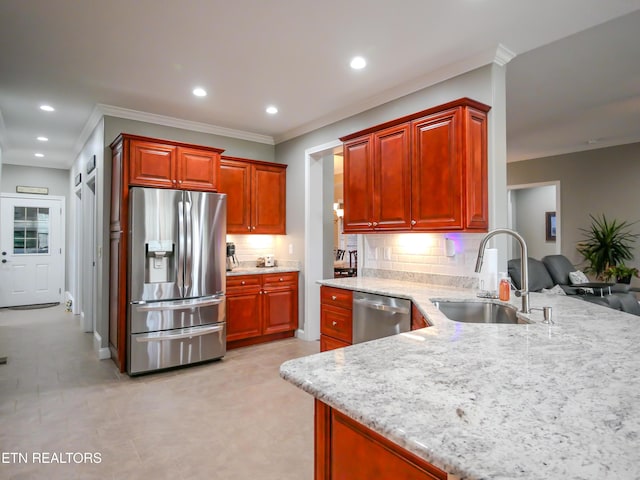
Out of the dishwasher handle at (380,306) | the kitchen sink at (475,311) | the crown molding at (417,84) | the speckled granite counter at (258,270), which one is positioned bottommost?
the dishwasher handle at (380,306)

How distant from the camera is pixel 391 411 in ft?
2.81

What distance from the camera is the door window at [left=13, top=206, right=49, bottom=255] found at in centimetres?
711

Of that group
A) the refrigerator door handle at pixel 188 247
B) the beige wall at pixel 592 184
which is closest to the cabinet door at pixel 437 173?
the refrigerator door handle at pixel 188 247

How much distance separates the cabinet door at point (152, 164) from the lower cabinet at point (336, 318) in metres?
2.00

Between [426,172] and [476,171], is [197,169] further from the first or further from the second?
[476,171]

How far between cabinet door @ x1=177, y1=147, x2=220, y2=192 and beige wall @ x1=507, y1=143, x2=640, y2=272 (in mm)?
6003

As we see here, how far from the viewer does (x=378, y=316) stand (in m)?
3.00

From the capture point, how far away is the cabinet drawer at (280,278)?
187 inches

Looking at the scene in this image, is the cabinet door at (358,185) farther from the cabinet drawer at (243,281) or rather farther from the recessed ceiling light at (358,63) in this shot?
Result: the cabinet drawer at (243,281)

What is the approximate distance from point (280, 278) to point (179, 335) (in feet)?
4.83

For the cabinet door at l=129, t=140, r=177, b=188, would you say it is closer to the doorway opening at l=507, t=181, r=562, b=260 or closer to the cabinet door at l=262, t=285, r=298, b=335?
the cabinet door at l=262, t=285, r=298, b=335

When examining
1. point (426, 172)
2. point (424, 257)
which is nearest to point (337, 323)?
point (424, 257)

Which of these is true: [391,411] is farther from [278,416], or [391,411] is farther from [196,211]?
[196,211]

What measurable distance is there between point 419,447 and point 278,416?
2.34 metres
